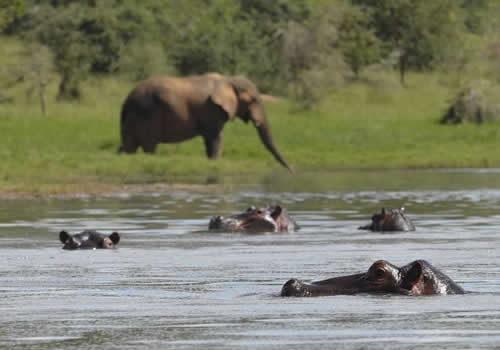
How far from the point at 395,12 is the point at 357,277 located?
53.8 metres

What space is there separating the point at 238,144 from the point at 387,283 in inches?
1132

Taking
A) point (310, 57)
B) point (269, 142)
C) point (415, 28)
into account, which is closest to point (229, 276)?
point (269, 142)

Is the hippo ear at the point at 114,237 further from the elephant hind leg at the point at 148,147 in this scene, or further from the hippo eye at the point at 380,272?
the elephant hind leg at the point at 148,147

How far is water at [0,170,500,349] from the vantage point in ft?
27.8

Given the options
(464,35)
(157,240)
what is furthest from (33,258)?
(464,35)

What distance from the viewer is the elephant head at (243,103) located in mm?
35000

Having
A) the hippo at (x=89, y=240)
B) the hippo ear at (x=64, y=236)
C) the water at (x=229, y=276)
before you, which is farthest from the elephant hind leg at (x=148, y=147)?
the hippo ear at (x=64, y=236)

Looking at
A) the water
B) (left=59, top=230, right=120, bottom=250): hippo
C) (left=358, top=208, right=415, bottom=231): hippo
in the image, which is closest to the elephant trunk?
the water

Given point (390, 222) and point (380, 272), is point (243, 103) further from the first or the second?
point (380, 272)

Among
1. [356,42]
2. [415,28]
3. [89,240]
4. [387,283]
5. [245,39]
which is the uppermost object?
[415,28]

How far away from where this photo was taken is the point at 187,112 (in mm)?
35781

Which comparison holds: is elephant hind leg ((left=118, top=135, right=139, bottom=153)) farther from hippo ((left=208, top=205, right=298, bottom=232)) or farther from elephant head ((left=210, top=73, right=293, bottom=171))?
hippo ((left=208, top=205, right=298, bottom=232))

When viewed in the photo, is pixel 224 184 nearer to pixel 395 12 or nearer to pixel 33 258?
pixel 33 258

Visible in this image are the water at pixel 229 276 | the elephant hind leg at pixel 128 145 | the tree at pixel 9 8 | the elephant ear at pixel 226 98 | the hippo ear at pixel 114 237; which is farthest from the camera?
the tree at pixel 9 8
